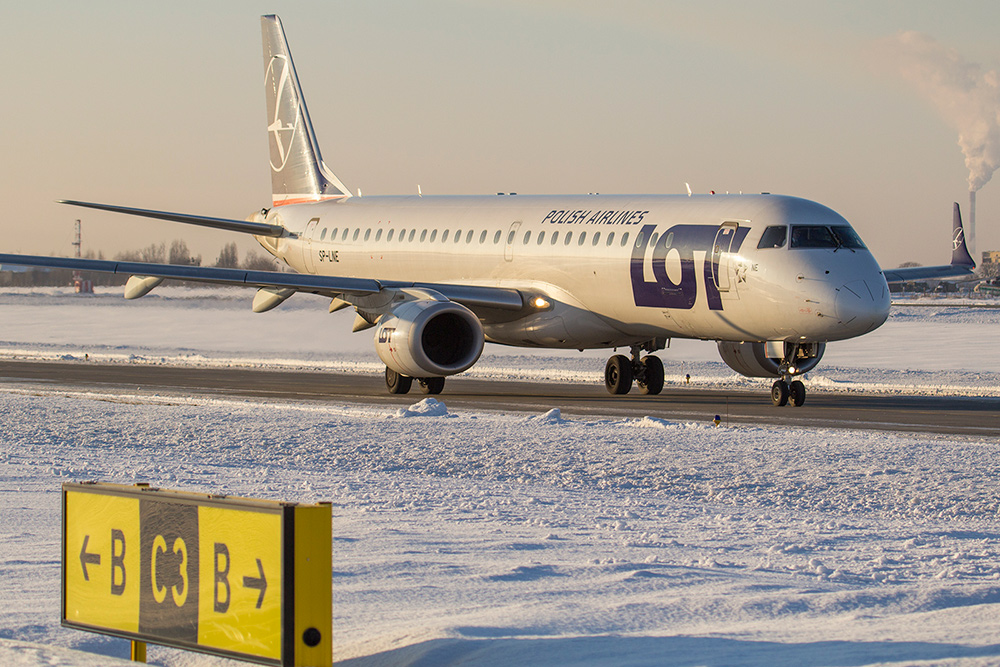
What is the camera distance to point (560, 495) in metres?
11.2

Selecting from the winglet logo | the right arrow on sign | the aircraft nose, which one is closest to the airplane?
the aircraft nose

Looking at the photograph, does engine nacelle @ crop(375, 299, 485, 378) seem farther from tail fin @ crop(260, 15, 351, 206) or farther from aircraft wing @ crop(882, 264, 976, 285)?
tail fin @ crop(260, 15, 351, 206)

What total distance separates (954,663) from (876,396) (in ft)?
58.1

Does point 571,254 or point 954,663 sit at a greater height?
point 571,254

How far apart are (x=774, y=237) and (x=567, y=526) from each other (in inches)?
453

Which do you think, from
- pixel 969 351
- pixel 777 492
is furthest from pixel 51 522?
pixel 969 351

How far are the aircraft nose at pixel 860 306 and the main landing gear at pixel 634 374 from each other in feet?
17.3

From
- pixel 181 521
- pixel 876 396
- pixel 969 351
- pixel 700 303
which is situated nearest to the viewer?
pixel 181 521

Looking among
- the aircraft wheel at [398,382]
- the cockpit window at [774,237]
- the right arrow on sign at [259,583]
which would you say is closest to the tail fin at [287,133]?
the aircraft wheel at [398,382]

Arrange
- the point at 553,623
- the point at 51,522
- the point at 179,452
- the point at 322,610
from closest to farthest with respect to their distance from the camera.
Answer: the point at 322,610, the point at 553,623, the point at 51,522, the point at 179,452

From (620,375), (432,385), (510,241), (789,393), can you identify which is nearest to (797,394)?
(789,393)

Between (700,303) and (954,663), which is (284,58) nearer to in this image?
(700,303)

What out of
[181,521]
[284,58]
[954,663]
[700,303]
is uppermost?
[284,58]

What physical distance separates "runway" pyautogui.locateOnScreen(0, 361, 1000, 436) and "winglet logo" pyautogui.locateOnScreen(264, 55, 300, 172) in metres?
6.84
